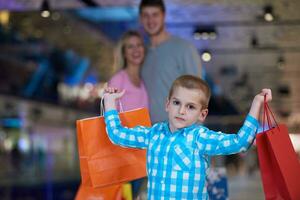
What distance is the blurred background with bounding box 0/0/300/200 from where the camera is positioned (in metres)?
10.2

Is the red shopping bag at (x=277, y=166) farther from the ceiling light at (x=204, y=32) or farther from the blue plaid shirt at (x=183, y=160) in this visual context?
the ceiling light at (x=204, y=32)

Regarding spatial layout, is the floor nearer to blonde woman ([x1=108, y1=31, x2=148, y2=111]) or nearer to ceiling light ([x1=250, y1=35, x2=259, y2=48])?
ceiling light ([x1=250, y1=35, x2=259, y2=48])

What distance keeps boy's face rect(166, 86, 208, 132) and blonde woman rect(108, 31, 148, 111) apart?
1.70 metres

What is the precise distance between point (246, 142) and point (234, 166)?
592 inches

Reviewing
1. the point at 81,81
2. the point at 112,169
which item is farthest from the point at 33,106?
the point at 112,169

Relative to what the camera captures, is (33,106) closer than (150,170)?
No

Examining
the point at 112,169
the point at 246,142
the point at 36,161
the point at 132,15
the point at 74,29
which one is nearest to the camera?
the point at 246,142

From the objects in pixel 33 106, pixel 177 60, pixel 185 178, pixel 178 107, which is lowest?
A: pixel 185 178

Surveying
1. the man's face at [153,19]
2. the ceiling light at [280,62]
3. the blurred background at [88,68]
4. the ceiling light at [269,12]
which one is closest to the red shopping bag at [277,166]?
the man's face at [153,19]

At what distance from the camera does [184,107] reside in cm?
323

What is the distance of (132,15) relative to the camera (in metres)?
11.5

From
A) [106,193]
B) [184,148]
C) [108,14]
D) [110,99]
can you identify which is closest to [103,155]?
[110,99]

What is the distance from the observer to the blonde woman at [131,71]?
4.99 metres

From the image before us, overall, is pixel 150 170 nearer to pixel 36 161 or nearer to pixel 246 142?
pixel 246 142
